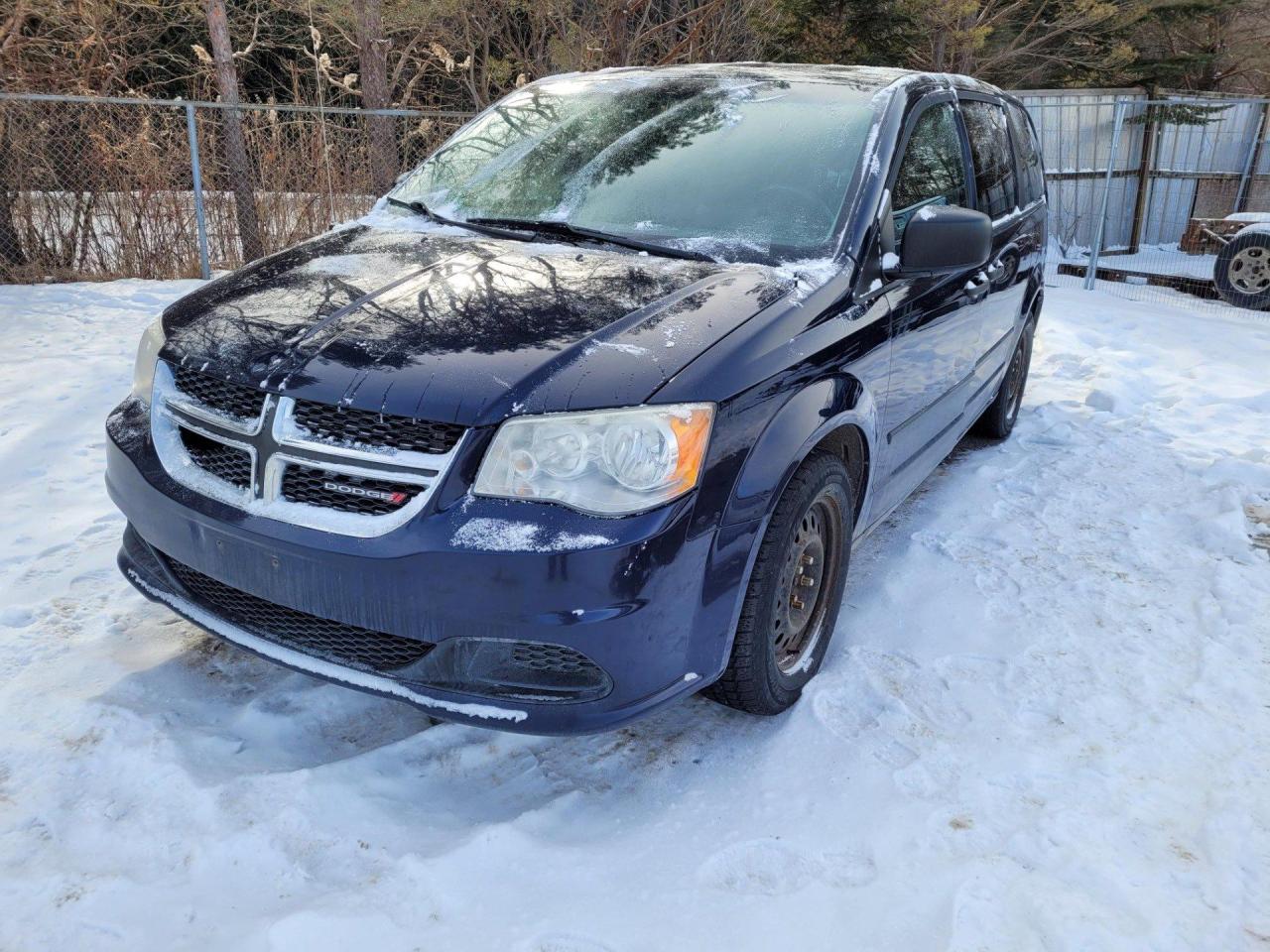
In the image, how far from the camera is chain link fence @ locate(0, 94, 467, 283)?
911 centimetres

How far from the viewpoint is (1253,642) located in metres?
3.28

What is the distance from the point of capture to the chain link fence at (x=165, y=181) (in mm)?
9109

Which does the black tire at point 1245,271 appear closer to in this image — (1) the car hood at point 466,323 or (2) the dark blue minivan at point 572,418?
(2) the dark blue minivan at point 572,418

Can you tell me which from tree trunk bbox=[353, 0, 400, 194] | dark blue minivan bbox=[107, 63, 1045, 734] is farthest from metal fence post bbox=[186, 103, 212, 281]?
dark blue minivan bbox=[107, 63, 1045, 734]

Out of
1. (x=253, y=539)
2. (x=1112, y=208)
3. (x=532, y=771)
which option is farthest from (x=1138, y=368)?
(x=1112, y=208)

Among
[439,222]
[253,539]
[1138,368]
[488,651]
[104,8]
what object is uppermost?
[104,8]

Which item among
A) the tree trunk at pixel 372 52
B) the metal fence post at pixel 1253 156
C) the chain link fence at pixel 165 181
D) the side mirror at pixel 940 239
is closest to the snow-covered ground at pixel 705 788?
the side mirror at pixel 940 239

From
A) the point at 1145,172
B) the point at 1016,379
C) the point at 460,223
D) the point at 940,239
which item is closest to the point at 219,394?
the point at 460,223

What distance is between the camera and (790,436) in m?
2.48

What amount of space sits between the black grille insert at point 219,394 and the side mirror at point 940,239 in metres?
1.90

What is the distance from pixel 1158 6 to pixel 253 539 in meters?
18.8

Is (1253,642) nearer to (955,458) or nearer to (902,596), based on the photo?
(902,596)

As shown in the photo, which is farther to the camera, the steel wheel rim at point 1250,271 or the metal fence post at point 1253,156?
the metal fence post at point 1253,156

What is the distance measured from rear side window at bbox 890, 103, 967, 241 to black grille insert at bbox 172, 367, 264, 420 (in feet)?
6.50
